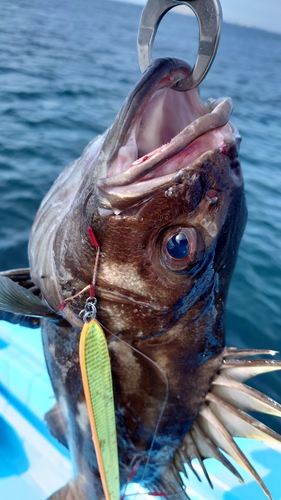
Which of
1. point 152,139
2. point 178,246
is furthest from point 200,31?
point 178,246

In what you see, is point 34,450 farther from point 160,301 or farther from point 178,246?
point 178,246

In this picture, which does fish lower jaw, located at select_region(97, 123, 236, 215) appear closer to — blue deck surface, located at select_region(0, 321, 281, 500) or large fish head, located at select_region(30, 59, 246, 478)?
large fish head, located at select_region(30, 59, 246, 478)

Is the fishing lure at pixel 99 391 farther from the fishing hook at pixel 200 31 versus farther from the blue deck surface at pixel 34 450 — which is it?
the blue deck surface at pixel 34 450

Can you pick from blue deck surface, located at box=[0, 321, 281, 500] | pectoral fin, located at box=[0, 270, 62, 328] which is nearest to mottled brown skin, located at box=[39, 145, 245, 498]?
pectoral fin, located at box=[0, 270, 62, 328]

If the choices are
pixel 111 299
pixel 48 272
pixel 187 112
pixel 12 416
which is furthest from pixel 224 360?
pixel 12 416

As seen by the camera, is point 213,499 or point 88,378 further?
point 213,499

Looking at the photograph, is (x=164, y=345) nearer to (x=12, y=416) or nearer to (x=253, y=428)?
(x=253, y=428)
